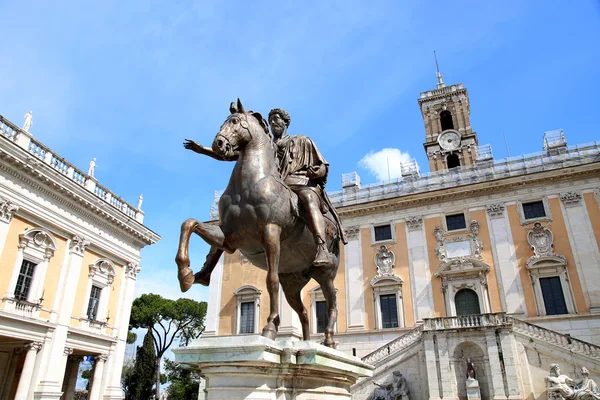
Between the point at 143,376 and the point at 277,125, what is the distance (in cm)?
3487

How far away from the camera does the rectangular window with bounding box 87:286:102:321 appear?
71.0ft

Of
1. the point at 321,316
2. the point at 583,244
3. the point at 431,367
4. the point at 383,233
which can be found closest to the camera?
the point at 431,367

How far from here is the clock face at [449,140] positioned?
38438mm

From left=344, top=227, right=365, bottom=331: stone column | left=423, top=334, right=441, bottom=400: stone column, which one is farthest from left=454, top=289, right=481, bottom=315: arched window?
left=344, top=227, right=365, bottom=331: stone column

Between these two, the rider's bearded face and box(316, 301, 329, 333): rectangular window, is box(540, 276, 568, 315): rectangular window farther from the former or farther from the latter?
the rider's bearded face

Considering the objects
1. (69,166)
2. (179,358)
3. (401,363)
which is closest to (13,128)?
(69,166)

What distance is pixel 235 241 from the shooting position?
172 inches

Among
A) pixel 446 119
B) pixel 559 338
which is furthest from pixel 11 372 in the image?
pixel 446 119

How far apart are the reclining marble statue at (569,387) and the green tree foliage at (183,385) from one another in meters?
26.5

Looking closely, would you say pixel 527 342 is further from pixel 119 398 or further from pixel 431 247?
pixel 119 398

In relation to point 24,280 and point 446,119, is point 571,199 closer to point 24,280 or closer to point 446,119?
point 446,119

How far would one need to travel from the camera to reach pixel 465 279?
24453 millimetres

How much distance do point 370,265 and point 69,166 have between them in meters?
17.8

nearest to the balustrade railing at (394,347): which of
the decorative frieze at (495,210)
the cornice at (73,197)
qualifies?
the decorative frieze at (495,210)
